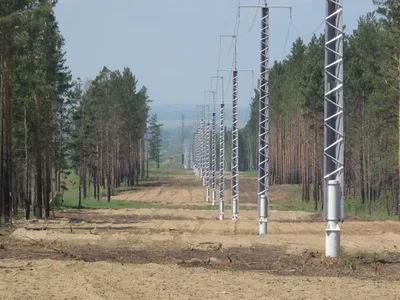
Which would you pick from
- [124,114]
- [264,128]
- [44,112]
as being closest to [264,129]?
[264,128]

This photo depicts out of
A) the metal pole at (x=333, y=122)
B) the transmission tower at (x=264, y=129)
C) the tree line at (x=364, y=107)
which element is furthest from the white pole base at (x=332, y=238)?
the tree line at (x=364, y=107)

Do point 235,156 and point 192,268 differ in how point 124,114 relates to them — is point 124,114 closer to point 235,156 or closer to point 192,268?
point 235,156

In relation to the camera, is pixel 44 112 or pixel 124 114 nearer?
pixel 44 112

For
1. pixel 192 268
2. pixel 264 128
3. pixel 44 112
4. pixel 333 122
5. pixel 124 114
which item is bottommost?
pixel 192 268

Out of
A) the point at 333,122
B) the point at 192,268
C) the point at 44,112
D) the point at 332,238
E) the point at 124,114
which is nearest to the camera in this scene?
the point at 192,268

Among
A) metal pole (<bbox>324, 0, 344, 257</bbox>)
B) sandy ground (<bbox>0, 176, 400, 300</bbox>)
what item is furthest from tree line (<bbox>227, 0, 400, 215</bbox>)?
metal pole (<bbox>324, 0, 344, 257</bbox>)

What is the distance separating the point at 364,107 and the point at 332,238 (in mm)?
59152

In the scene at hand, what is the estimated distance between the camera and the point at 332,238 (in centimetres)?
1738

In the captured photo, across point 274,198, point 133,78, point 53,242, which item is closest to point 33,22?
point 53,242

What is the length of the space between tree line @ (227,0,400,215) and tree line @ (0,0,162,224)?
20964 millimetres

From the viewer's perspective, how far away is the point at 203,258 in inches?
774

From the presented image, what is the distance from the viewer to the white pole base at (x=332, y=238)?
17.2 meters

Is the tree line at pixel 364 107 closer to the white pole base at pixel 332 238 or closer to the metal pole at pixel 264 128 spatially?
the metal pole at pixel 264 128

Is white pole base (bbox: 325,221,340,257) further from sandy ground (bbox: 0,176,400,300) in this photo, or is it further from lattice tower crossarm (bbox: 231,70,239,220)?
lattice tower crossarm (bbox: 231,70,239,220)
